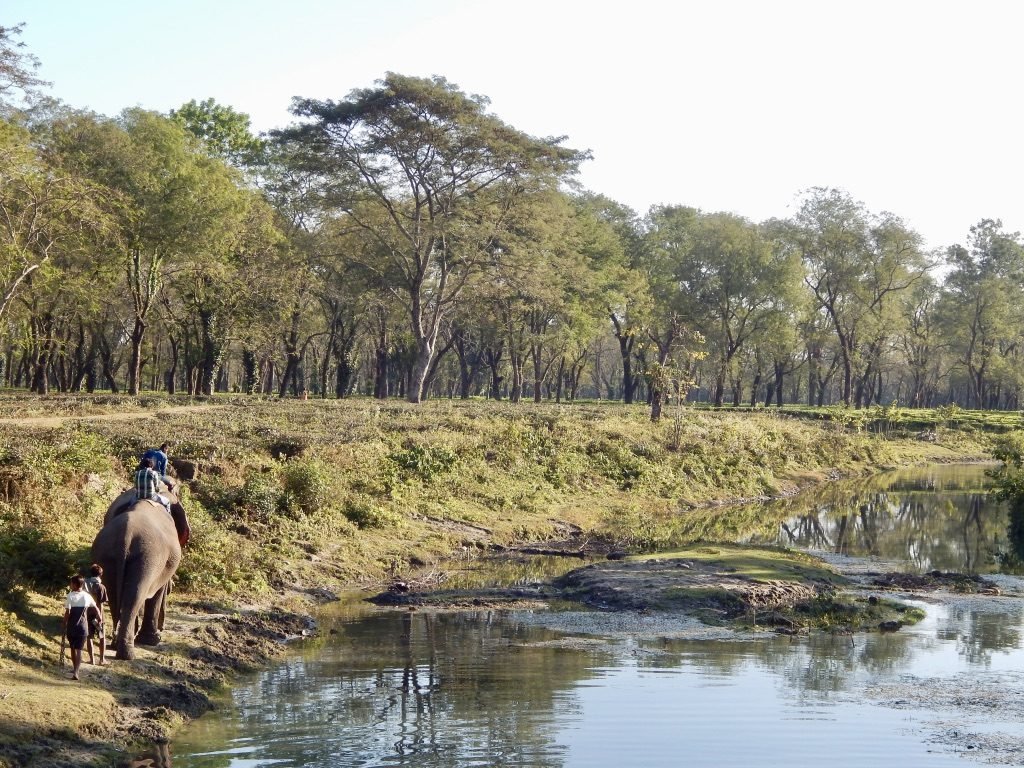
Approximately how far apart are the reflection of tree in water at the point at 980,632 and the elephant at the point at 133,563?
12201mm

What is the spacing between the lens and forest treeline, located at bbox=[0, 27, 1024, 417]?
149 ft

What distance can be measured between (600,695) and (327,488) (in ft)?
44.5

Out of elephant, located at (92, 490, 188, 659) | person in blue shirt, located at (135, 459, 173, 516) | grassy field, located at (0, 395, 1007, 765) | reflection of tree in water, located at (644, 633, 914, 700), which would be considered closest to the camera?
elephant, located at (92, 490, 188, 659)

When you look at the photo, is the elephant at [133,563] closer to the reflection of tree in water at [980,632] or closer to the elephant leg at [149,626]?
the elephant leg at [149,626]

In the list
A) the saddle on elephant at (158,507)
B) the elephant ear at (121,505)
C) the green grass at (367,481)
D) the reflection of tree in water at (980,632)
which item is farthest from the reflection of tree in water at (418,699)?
the reflection of tree in water at (980,632)

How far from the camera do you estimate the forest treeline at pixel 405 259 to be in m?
45.3

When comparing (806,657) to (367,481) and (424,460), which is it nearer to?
(367,481)

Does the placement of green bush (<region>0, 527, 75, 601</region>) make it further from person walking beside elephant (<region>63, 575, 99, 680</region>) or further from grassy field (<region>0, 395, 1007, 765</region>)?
person walking beside elephant (<region>63, 575, 99, 680</region>)

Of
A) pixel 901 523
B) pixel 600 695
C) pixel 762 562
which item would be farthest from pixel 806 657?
pixel 901 523

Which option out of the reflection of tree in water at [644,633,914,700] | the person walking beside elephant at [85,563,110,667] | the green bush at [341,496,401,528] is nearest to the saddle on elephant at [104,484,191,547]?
the person walking beside elephant at [85,563,110,667]

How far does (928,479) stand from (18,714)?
49.7 metres

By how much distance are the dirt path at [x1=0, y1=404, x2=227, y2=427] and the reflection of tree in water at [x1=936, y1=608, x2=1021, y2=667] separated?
2055 centimetres

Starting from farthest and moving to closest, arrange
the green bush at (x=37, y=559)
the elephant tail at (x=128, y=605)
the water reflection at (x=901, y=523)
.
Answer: the water reflection at (x=901, y=523) → the green bush at (x=37, y=559) → the elephant tail at (x=128, y=605)

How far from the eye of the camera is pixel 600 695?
14.5 meters
